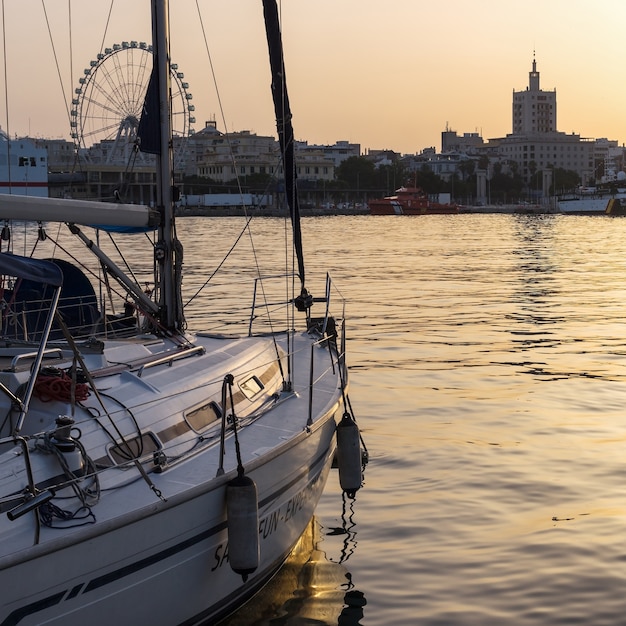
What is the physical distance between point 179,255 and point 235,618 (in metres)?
4.02

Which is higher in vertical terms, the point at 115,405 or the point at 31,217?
the point at 31,217

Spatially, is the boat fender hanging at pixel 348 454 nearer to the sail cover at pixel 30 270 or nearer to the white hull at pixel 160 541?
the white hull at pixel 160 541

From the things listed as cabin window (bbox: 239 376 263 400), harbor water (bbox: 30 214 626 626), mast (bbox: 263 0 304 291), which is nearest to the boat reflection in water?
harbor water (bbox: 30 214 626 626)

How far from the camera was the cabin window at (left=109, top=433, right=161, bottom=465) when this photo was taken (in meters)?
7.31

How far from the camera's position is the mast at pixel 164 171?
34.8 feet

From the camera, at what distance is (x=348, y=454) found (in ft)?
32.3

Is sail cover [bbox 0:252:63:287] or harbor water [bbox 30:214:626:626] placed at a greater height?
sail cover [bbox 0:252:63:287]

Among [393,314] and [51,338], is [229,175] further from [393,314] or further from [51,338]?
[51,338]

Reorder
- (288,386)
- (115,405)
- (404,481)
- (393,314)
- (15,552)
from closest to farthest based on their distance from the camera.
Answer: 1. (15,552)
2. (115,405)
3. (288,386)
4. (404,481)
5. (393,314)

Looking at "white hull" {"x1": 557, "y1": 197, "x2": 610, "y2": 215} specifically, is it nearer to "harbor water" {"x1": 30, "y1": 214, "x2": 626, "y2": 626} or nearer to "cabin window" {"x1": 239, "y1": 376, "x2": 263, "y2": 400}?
"harbor water" {"x1": 30, "y1": 214, "x2": 626, "y2": 626}

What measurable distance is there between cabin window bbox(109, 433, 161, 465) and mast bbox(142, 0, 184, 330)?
3.06 m

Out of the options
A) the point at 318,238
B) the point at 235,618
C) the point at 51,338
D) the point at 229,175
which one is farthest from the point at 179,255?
the point at 229,175

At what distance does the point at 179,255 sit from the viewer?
1088 cm

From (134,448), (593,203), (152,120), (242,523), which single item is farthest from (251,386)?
(593,203)
